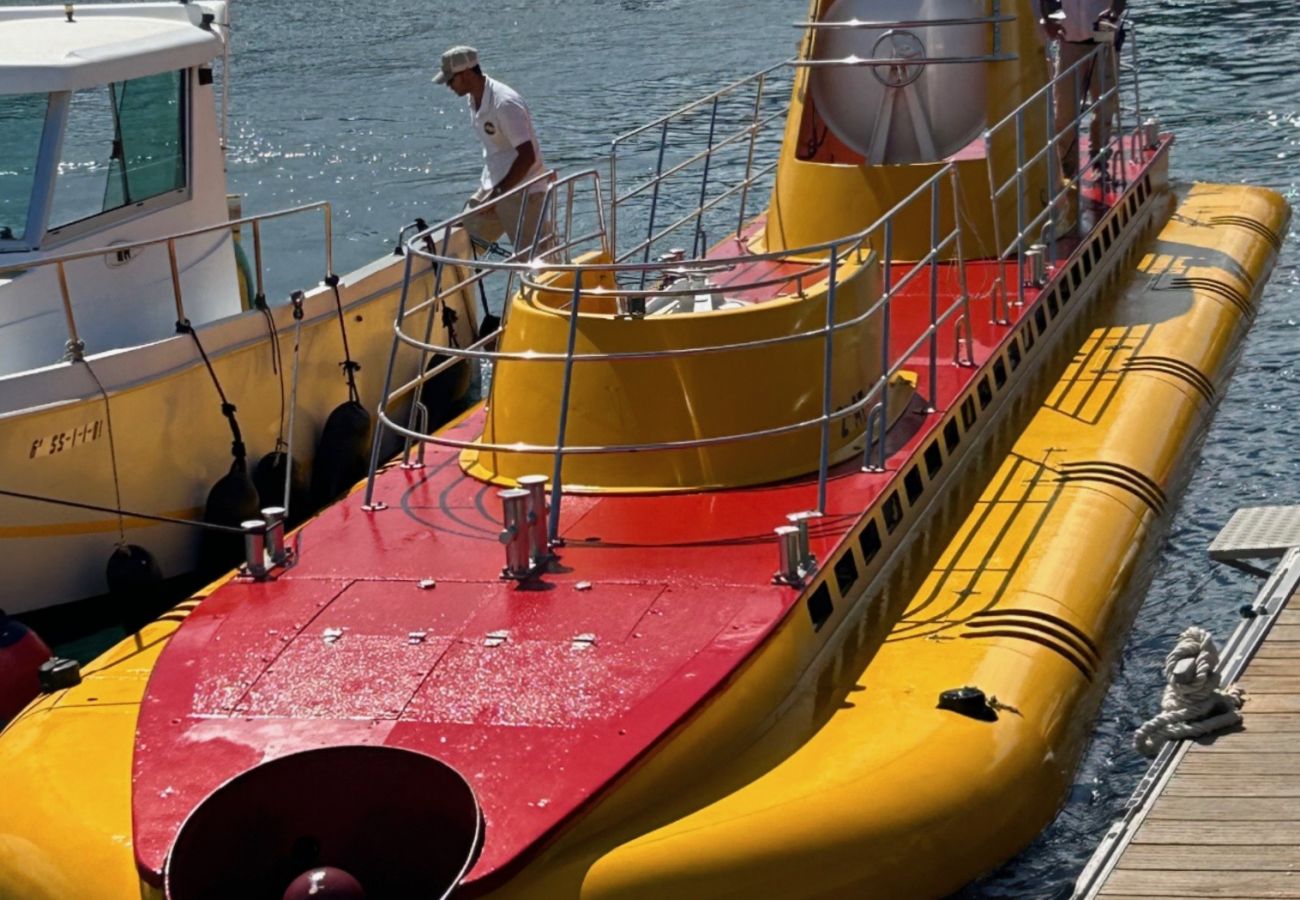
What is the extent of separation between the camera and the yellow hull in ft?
19.4

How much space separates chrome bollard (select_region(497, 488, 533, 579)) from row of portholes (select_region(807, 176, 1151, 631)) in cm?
→ 111

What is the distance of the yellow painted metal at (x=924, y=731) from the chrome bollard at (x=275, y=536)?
218 centimetres

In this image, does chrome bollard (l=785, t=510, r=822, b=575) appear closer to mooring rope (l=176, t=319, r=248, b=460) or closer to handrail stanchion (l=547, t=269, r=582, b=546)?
handrail stanchion (l=547, t=269, r=582, b=546)

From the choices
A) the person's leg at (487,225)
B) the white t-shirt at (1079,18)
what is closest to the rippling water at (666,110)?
the white t-shirt at (1079,18)

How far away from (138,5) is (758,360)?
253 inches

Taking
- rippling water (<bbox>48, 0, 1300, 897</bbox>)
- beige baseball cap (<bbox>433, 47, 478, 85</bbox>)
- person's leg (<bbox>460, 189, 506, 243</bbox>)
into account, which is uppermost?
beige baseball cap (<bbox>433, 47, 478, 85</bbox>)

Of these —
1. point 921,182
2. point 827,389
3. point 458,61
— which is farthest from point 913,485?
point 458,61

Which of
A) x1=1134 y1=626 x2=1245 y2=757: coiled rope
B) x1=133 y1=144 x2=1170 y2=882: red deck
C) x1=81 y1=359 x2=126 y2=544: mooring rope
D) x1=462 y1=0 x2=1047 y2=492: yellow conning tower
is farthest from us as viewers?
→ x1=81 y1=359 x2=126 y2=544: mooring rope

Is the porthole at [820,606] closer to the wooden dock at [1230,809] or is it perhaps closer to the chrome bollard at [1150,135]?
the wooden dock at [1230,809]

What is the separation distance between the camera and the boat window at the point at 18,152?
36.8 ft

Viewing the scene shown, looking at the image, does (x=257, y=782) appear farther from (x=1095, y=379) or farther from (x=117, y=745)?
(x=1095, y=379)

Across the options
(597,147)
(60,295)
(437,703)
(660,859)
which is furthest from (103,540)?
(597,147)

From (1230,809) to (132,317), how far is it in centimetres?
772

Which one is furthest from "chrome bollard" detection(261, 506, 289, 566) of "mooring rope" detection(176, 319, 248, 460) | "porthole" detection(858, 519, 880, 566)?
"mooring rope" detection(176, 319, 248, 460)
